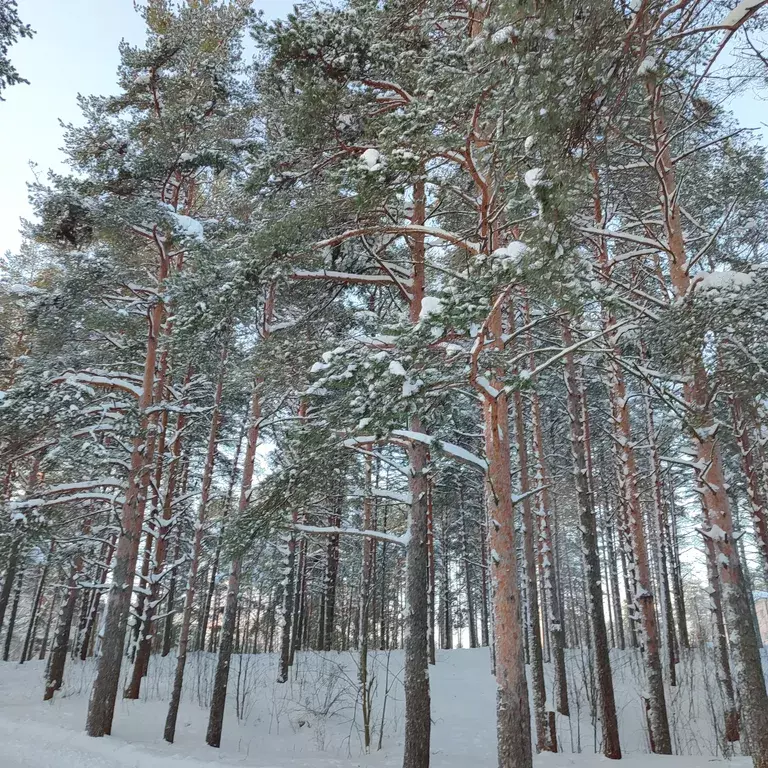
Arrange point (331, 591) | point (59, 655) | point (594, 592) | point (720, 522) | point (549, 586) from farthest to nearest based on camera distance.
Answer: point (331, 591) < point (59, 655) < point (549, 586) < point (594, 592) < point (720, 522)

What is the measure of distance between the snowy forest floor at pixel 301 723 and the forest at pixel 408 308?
0.43 feet

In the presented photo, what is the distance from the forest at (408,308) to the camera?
198 inches

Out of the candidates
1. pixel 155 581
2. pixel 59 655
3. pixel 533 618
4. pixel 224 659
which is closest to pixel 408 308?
pixel 224 659

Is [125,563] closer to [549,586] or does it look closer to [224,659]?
[224,659]

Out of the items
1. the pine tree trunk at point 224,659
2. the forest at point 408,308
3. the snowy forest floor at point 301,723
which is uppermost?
the forest at point 408,308

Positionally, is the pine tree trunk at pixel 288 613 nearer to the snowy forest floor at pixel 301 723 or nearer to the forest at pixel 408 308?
the forest at pixel 408 308

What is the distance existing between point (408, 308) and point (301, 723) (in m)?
9.00

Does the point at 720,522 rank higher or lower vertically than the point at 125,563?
higher

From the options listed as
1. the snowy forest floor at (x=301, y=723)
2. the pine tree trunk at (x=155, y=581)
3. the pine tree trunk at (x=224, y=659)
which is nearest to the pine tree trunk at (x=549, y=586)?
the snowy forest floor at (x=301, y=723)

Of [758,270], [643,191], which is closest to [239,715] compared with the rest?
[758,270]

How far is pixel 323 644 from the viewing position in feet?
60.1

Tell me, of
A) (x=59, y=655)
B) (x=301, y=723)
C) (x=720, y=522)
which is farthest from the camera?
(x=59, y=655)

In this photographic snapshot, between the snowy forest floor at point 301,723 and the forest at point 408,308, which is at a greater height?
the forest at point 408,308

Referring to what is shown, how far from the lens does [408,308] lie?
28.8 ft
